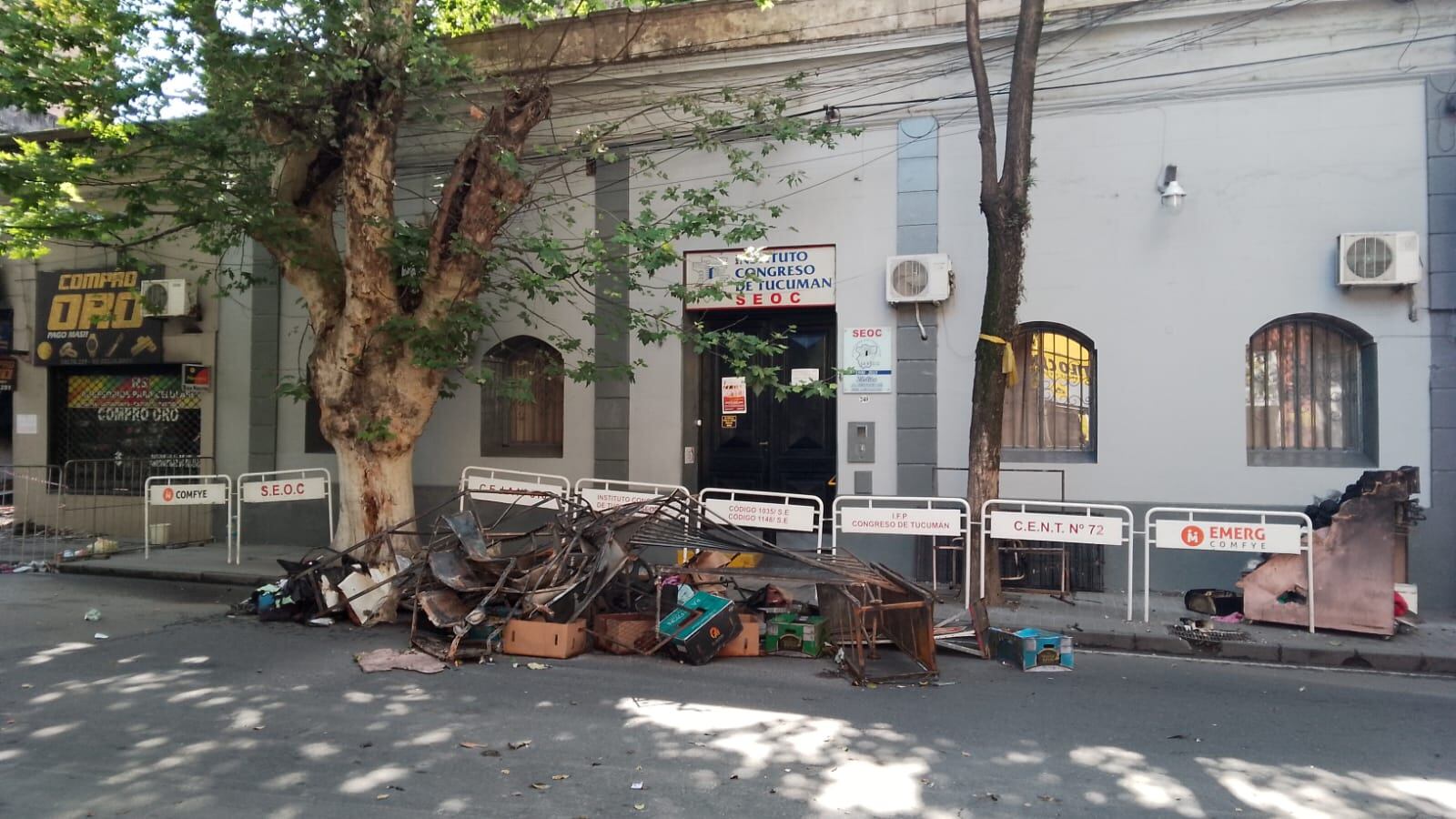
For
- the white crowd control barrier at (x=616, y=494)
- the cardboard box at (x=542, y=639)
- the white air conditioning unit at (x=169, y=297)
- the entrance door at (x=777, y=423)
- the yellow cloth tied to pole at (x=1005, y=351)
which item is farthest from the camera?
the white air conditioning unit at (x=169, y=297)

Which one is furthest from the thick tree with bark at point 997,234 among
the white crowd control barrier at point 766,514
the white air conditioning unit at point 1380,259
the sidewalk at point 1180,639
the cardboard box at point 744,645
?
the white air conditioning unit at point 1380,259

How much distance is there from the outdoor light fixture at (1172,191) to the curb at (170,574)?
10.5 meters

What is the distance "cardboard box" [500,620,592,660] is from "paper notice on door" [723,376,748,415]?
492cm

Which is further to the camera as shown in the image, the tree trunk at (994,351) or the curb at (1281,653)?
the tree trunk at (994,351)

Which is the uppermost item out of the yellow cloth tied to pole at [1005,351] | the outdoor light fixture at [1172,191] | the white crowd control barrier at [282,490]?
the outdoor light fixture at [1172,191]

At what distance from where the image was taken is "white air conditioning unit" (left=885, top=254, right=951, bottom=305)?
10.8 meters

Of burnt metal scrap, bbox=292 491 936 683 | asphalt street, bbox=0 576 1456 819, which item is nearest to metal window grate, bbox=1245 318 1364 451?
asphalt street, bbox=0 576 1456 819

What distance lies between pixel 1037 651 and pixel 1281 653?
228 centimetres

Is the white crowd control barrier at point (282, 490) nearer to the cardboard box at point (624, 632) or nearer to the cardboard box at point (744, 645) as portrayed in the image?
the cardboard box at point (624, 632)

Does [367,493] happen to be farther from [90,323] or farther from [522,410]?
[90,323]

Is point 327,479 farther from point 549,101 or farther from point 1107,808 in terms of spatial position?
point 1107,808

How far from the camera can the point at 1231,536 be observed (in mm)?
8773

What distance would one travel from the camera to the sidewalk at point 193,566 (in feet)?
36.4

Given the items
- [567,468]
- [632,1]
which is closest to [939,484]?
[567,468]
